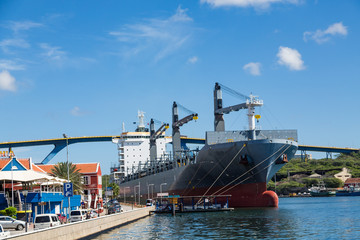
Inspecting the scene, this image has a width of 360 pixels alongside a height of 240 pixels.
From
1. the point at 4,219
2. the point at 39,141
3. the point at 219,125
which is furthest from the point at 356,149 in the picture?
the point at 4,219

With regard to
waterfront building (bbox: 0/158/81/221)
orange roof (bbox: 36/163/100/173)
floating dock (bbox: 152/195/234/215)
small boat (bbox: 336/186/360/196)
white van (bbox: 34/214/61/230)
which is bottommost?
small boat (bbox: 336/186/360/196)

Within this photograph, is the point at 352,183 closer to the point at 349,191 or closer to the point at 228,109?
the point at 349,191

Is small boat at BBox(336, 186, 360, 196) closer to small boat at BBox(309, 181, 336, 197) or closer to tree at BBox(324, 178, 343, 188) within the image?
small boat at BBox(309, 181, 336, 197)

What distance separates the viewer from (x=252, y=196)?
206ft

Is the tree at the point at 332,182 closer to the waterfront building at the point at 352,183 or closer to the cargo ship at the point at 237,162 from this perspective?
the waterfront building at the point at 352,183

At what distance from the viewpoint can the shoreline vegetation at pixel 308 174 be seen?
168125 millimetres

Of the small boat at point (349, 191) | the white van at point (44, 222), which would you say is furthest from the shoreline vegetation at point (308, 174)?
the white van at point (44, 222)

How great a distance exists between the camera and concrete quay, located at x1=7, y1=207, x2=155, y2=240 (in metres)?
25.8

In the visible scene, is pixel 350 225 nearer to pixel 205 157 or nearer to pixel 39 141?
pixel 205 157

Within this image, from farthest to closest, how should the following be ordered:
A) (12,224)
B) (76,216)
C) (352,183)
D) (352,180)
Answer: (352,180) → (352,183) → (76,216) → (12,224)

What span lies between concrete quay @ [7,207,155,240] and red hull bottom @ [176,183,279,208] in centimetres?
1766

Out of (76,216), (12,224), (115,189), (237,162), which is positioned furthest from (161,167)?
(12,224)

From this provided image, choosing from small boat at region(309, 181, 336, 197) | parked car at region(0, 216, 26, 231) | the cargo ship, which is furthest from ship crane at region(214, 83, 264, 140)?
small boat at region(309, 181, 336, 197)

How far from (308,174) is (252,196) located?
124019 millimetres
